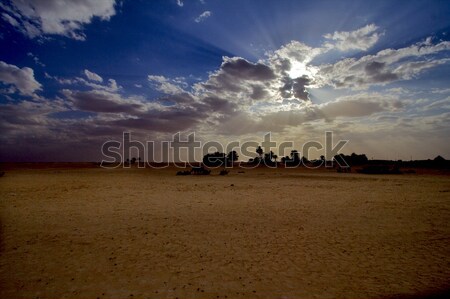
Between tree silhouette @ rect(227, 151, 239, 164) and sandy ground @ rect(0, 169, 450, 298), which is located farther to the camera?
tree silhouette @ rect(227, 151, 239, 164)

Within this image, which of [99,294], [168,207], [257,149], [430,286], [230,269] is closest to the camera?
[99,294]

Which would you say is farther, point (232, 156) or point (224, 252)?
point (232, 156)

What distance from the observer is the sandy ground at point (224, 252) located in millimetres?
6047

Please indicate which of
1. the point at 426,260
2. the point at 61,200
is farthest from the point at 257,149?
the point at 426,260

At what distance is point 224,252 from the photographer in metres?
8.31

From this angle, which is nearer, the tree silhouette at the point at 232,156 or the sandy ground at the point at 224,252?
the sandy ground at the point at 224,252

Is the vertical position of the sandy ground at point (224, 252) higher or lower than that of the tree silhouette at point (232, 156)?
lower

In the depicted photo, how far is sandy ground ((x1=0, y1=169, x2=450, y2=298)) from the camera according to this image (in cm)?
605

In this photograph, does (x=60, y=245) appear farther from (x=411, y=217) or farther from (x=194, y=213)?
(x=411, y=217)

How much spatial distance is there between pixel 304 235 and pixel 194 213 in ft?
19.7

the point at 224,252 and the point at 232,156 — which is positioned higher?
the point at 232,156

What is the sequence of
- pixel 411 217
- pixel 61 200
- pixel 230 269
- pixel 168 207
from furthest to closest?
1. pixel 61 200
2. pixel 168 207
3. pixel 411 217
4. pixel 230 269

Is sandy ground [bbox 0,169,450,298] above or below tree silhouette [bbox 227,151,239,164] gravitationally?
below

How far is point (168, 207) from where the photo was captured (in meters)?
15.5
